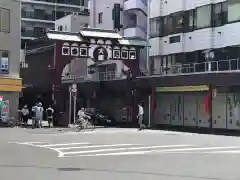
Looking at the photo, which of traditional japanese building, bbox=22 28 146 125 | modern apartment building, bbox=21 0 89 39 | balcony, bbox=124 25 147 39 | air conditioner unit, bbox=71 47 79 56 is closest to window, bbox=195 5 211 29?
traditional japanese building, bbox=22 28 146 125

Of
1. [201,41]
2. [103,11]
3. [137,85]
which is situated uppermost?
[103,11]

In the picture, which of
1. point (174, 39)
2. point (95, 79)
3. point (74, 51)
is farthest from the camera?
point (95, 79)

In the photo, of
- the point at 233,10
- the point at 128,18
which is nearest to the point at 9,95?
the point at 233,10

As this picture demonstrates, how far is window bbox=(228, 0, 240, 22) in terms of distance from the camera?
116ft

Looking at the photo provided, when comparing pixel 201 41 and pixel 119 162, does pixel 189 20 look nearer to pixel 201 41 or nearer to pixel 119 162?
pixel 201 41

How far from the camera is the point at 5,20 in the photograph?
122ft

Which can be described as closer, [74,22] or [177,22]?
[177,22]

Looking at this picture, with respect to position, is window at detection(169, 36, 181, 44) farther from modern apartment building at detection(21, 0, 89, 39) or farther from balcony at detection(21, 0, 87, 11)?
balcony at detection(21, 0, 87, 11)

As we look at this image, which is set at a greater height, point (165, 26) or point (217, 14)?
point (165, 26)

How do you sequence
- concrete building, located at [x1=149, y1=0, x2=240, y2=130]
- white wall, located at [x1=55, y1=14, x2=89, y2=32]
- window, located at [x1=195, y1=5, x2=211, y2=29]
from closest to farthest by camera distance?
concrete building, located at [x1=149, y1=0, x2=240, y2=130], window, located at [x1=195, y1=5, x2=211, y2=29], white wall, located at [x1=55, y1=14, x2=89, y2=32]

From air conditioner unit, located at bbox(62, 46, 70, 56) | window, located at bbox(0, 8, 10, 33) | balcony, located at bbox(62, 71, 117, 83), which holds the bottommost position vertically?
balcony, located at bbox(62, 71, 117, 83)

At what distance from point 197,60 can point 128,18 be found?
541 inches

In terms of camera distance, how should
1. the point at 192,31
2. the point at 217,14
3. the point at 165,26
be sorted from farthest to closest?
the point at 165,26, the point at 192,31, the point at 217,14

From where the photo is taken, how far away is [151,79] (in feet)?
129
